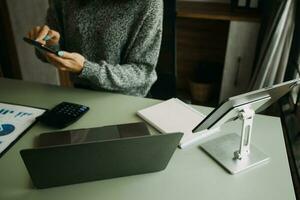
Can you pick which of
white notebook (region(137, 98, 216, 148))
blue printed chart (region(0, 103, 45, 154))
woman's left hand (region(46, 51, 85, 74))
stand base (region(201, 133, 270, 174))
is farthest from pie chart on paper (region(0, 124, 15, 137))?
stand base (region(201, 133, 270, 174))

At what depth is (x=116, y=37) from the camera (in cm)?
118

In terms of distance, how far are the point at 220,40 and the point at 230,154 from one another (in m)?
1.81

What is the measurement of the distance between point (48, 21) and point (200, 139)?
0.88 metres

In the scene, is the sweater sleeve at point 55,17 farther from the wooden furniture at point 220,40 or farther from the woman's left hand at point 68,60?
the wooden furniture at point 220,40

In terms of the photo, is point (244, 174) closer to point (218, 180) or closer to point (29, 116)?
point (218, 180)

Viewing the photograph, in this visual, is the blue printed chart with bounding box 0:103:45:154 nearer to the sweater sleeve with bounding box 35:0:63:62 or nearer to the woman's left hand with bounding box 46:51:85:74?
the woman's left hand with bounding box 46:51:85:74

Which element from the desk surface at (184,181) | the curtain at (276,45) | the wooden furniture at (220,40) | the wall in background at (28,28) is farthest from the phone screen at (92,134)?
the wall in background at (28,28)

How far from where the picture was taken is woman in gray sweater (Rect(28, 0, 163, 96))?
1.11 m

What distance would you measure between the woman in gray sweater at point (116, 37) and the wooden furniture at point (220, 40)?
1.15m

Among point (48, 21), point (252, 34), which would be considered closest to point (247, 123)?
point (48, 21)

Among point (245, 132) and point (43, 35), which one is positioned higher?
point (43, 35)

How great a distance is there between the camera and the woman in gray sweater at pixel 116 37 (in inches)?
43.5

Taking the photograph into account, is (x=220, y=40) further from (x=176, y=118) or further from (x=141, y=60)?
(x=176, y=118)

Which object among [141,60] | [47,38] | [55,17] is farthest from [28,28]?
[141,60]
